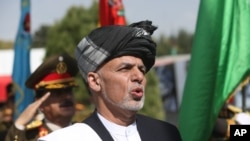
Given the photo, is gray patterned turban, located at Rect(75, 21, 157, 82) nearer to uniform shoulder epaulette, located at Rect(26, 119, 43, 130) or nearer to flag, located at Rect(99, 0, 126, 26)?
uniform shoulder epaulette, located at Rect(26, 119, 43, 130)

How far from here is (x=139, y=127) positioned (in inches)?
119

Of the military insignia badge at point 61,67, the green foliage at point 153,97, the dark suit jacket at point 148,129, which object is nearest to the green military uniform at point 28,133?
the military insignia badge at point 61,67

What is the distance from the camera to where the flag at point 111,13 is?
5.66 metres

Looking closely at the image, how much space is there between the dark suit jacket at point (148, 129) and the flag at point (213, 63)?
0.77 metres

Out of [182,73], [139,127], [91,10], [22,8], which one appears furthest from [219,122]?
[91,10]

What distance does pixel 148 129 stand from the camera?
304cm

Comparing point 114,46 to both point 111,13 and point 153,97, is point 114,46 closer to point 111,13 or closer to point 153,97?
point 111,13

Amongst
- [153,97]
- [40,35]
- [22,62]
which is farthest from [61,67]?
[40,35]

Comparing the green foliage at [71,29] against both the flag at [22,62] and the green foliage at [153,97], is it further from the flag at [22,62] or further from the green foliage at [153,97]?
the flag at [22,62]

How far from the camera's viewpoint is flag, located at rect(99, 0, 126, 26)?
18.6 ft

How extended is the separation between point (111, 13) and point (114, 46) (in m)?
2.79

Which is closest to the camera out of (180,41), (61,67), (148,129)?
(148,129)

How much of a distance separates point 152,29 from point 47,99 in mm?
1913

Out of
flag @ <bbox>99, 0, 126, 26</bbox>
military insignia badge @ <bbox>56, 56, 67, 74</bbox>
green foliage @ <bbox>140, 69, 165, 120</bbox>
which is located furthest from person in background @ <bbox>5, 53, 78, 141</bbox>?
green foliage @ <bbox>140, 69, 165, 120</bbox>
